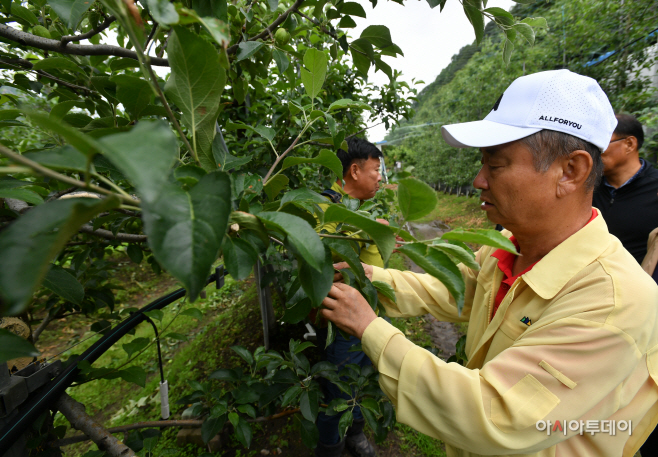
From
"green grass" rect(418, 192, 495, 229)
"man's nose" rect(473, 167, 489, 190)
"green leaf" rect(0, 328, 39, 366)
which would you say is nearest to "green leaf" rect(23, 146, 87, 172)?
"green leaf" rect(0, 328, 39, 366)

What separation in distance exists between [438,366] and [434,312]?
2.05 ft

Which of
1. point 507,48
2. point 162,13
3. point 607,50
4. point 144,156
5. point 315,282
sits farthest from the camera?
point 607,50

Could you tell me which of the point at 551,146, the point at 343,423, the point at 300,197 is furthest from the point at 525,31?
the point at 343,423

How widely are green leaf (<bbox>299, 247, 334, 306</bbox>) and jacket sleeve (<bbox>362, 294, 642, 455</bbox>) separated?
1.54 feet

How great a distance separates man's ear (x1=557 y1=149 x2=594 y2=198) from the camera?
0.97 metres

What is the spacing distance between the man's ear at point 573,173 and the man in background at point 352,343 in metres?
0.86

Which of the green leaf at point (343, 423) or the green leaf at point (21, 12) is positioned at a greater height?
the green leaf at point (21, 12)

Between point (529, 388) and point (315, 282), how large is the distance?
25.3 inches

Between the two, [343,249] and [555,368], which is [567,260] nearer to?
[555,368]

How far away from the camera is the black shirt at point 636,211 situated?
2.17 m

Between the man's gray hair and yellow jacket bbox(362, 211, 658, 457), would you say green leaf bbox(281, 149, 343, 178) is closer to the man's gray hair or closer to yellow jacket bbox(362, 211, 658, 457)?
yellow jacket bbox(362, 211, 658, 457)

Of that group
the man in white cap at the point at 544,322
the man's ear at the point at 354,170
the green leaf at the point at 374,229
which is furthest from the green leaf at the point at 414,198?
the man's ear at the point at 354,170

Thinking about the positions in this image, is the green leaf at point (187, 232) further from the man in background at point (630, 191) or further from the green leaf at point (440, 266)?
the man in background at point (630, 191)

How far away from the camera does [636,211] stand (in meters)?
2.20
